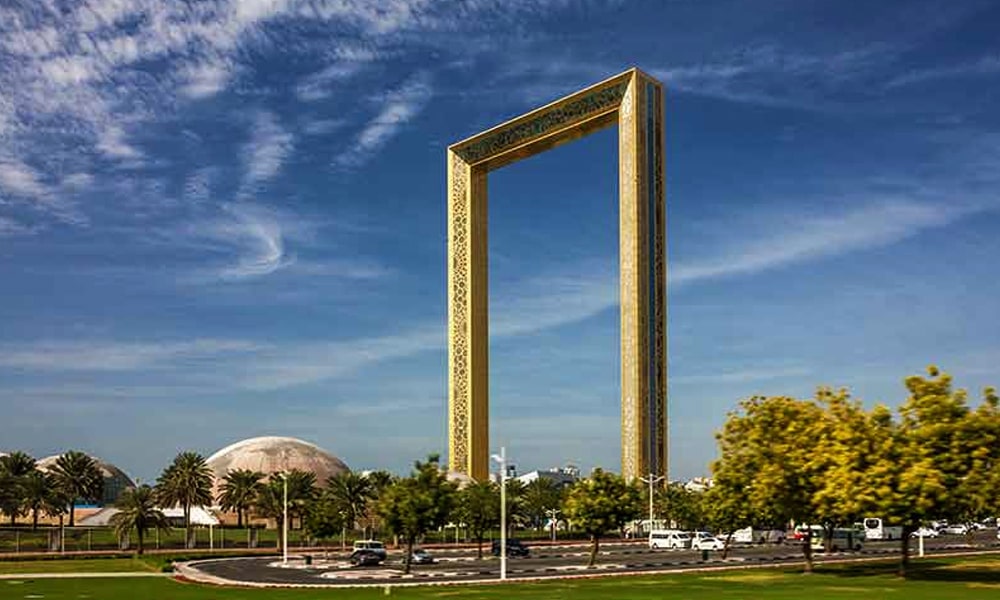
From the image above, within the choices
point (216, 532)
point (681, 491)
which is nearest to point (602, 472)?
point (681, 491)

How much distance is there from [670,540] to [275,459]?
320ft

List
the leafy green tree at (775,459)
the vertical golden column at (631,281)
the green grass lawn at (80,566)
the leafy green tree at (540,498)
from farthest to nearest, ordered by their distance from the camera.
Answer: the leafy green tree at (540,498) < the vertical golden column at (631,281) < the green grass lawn at (80,566) < the leafy green tree at (775,459)

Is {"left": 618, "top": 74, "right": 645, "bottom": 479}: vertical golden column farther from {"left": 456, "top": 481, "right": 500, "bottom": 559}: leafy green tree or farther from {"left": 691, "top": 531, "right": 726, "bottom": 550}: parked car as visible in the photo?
{"left": 456, "top": 481, "right": 500, "bottom": 559}: leafy green tree

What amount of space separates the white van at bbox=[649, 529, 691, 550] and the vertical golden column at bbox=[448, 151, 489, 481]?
36.0 m

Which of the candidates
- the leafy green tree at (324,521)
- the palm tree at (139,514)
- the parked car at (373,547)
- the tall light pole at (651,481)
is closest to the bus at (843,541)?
the tall light pole at (651,481)

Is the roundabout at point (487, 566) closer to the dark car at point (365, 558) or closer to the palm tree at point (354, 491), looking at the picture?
the dark car at point (365, 558)

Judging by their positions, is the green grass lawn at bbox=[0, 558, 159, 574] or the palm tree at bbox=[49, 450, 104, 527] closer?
the green grass lawn at bbox=[0, 558, 159, 574]

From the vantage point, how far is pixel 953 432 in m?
54.6

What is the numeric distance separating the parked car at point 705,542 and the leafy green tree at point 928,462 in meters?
36.5

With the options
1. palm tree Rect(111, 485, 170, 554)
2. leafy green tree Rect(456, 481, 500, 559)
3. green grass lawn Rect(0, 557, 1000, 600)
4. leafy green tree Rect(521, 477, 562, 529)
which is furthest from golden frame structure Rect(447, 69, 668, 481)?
green grass lawn Rect(0, 557, 1000, 600)

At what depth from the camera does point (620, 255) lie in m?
129

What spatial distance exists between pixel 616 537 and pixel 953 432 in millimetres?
76262

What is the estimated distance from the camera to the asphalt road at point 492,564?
2707 inches

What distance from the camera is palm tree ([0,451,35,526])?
122 meters
